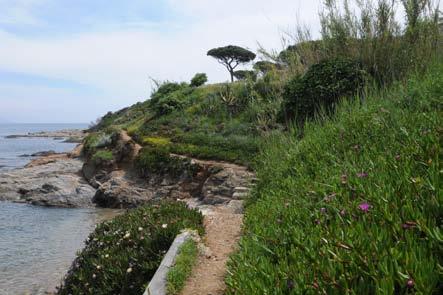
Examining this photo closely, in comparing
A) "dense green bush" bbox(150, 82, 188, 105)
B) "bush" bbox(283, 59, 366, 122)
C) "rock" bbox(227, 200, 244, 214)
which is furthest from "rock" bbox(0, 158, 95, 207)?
"bush" bbox(283, 59, 366, 122)

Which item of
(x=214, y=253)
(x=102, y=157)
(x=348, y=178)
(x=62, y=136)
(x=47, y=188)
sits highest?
(x=348, y=178)

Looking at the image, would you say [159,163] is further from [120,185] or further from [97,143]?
[97,143]

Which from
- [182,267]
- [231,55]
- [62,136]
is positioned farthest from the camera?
[62,136]

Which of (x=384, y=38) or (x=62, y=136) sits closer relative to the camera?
(x=384, y=38)

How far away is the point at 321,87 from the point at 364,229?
26.8 feet

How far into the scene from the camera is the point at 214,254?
6234 millimetres

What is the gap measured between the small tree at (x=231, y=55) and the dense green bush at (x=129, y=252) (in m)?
42.4

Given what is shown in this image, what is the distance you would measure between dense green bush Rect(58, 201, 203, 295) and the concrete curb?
34 cm

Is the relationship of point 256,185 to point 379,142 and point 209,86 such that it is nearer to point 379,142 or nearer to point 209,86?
point 379,142

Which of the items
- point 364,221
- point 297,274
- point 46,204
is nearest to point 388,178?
point 364,221

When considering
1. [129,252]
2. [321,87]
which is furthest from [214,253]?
[321,87]

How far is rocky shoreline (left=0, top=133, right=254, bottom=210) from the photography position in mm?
16562

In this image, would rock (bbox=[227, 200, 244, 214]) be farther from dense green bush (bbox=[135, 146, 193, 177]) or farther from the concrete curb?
dense green bush (bbox=[135, 146, 193, 177])

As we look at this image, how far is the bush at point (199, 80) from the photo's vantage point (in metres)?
35.0
